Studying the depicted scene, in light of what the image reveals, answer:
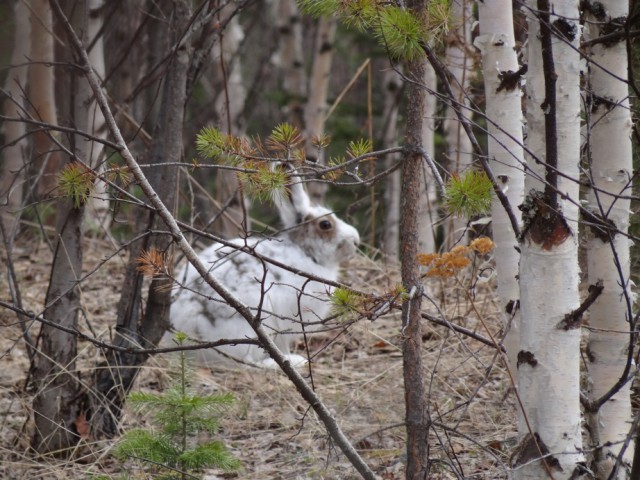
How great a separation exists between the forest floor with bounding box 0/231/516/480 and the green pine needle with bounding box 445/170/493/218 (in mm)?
609

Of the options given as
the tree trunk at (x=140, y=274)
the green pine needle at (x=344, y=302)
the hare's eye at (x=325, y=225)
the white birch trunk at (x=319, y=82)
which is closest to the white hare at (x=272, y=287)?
the hare's eye at (x=325, y=225)

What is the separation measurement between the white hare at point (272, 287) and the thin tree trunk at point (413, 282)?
2.28 m

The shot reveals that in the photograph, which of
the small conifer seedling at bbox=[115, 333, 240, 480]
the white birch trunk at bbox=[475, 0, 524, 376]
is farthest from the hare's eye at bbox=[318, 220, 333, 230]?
the small conifer seedling at bbox=[115, 333, 240, 480]

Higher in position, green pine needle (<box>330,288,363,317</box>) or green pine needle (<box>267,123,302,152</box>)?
green pine needle (<box>267,123,302,152</box>)

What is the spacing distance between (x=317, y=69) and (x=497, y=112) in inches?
264

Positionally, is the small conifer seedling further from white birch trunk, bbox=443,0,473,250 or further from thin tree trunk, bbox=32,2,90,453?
white birch trunk, bbox=443,0,473,250

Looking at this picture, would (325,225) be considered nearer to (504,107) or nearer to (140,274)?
(140,274)

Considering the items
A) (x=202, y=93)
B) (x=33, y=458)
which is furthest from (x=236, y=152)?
(x=202, y=93)

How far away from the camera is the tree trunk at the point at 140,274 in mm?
4170

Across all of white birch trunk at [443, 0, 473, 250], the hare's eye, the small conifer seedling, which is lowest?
the small conifer seedling

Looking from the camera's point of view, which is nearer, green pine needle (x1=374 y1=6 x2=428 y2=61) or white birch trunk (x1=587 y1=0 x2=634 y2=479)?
green pine needle (x1=374 y1=6 x2=428 y2=61)

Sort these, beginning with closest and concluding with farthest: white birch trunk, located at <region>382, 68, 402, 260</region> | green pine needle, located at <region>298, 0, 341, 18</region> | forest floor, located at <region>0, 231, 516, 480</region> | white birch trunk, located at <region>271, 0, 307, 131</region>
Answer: green pine needle, located at <region>298, 0, 341, 18</region> < forest floor, located at <region>0, 231, 516, 480</region> < white birch trunk, located at <region>382, 68, 402, 260</region> < white birch trunk, located at <region>271, 0, 307, 131</region>

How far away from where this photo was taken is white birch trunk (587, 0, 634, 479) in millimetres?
3061

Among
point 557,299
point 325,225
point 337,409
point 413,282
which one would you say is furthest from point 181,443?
point 325,225
